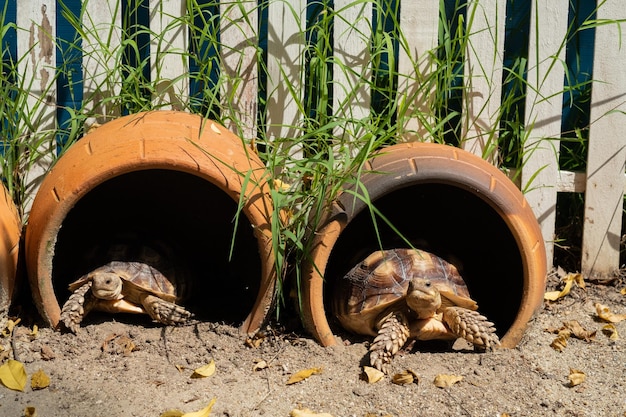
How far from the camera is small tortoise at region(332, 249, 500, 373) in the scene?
9.79ft

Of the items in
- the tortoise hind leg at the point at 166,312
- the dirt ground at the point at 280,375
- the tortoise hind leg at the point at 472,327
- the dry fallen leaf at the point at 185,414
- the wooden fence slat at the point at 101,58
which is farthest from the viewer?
the wooden fence slat at the point at 101,58

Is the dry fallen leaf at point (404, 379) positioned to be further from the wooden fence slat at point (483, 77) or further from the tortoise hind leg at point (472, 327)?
the wooden fence slat at point (483, 77)

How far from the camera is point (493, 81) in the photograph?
361 centimetres

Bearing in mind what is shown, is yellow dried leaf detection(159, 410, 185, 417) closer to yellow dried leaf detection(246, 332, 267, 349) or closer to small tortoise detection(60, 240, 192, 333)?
yellow dried leaf detection(246, 332, 267, 349)

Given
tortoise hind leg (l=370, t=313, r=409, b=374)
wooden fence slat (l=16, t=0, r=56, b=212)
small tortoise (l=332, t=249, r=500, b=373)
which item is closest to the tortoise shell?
small tortoise (l=332, t=249, r=500, b=373)

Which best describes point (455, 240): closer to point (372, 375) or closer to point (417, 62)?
point (417, 62)

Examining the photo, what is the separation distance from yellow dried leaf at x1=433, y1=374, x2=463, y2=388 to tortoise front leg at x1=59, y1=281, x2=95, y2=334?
141cm

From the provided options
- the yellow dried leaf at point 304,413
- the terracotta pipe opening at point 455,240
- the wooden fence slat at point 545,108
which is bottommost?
the yellow dried leaf at point 304,413

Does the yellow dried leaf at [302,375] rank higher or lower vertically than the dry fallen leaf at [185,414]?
higher

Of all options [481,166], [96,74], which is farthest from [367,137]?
[96,74]

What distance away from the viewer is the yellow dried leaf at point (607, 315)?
136 inches

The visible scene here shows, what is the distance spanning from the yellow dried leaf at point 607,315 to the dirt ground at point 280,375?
11 cm

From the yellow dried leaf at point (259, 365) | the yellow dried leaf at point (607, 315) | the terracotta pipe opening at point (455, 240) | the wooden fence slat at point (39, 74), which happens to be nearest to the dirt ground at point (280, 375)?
the yellow dried leaf at point (259, 365)

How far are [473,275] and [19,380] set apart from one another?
1895 mm
